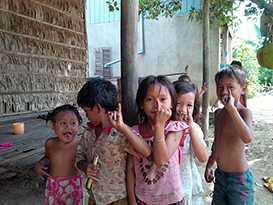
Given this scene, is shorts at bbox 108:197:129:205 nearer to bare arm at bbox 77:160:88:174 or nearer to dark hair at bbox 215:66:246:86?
bare arm at bbox 77:160:88:174

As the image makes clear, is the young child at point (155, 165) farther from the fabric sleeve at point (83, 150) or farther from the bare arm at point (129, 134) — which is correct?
the fabric sleeve at point (83, 150)

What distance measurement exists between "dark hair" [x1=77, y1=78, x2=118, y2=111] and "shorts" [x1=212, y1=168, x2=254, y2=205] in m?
0.78

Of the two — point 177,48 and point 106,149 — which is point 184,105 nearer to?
point 106,149

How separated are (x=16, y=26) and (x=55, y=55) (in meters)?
0.99

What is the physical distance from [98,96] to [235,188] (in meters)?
0.89

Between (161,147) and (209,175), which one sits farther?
(209,175)

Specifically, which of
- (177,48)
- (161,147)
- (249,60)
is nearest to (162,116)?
(161,147)

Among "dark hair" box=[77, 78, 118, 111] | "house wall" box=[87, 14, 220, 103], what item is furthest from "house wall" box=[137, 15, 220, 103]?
"dark hair" box=[77, 78, 118, 111]

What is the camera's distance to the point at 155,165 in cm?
124

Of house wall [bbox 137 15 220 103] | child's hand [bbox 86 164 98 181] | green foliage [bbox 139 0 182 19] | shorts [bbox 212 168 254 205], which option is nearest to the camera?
child's hand [bbox 86 164 98 181]

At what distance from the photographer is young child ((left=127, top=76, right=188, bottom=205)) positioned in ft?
4.04

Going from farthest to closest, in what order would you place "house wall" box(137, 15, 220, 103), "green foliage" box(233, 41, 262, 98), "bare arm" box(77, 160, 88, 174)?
"green foliage" box(233, 41, 262, 98) → "house wall" box(137, 15, 220, 103) → "bare arm" box(77, 160, 88, 174)

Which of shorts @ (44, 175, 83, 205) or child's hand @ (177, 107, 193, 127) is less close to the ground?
child's hand @ (177, 107, 193, 127)

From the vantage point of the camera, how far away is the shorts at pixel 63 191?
60.7 inches
